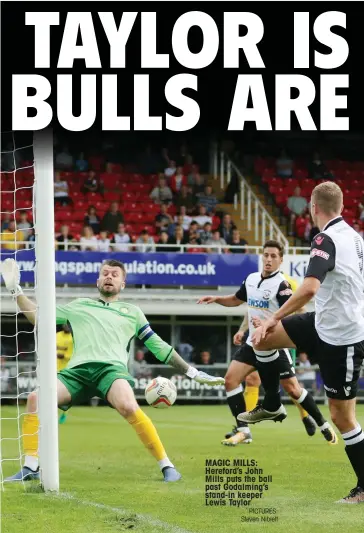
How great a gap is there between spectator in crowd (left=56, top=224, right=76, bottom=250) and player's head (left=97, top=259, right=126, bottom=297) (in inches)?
487

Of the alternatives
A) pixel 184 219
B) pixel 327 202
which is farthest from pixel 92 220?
pixel 327 202

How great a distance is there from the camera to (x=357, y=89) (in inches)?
990

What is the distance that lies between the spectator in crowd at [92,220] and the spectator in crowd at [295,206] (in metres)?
5.11

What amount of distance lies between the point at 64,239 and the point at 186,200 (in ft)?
13.4

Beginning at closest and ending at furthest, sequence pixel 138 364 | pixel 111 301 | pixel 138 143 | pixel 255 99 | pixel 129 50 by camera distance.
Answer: pixel 111 301 < pixel 255 99 < pixel 138 364 < pixel 129 50 < pixel 138 143

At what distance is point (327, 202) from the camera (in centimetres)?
632

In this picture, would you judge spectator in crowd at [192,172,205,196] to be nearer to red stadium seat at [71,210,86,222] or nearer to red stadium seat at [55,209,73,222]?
red stadium seat at [71,210,86,222]

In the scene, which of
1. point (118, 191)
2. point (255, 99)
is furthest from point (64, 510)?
point (118, 191)

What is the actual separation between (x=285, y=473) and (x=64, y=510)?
254 centimetres

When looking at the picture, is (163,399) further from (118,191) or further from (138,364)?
(118,191)

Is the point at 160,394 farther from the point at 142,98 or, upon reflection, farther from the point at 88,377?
the point at 142,98

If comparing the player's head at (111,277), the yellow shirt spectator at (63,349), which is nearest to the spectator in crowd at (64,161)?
the yellow shirt spectator at (63,349)

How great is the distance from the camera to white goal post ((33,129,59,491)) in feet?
22.4

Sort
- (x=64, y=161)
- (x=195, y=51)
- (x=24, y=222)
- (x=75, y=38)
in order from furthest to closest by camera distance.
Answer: (x=64, y=161) → (x=195, y=51) → (x=24, y=222) → (x=75, y=38)
